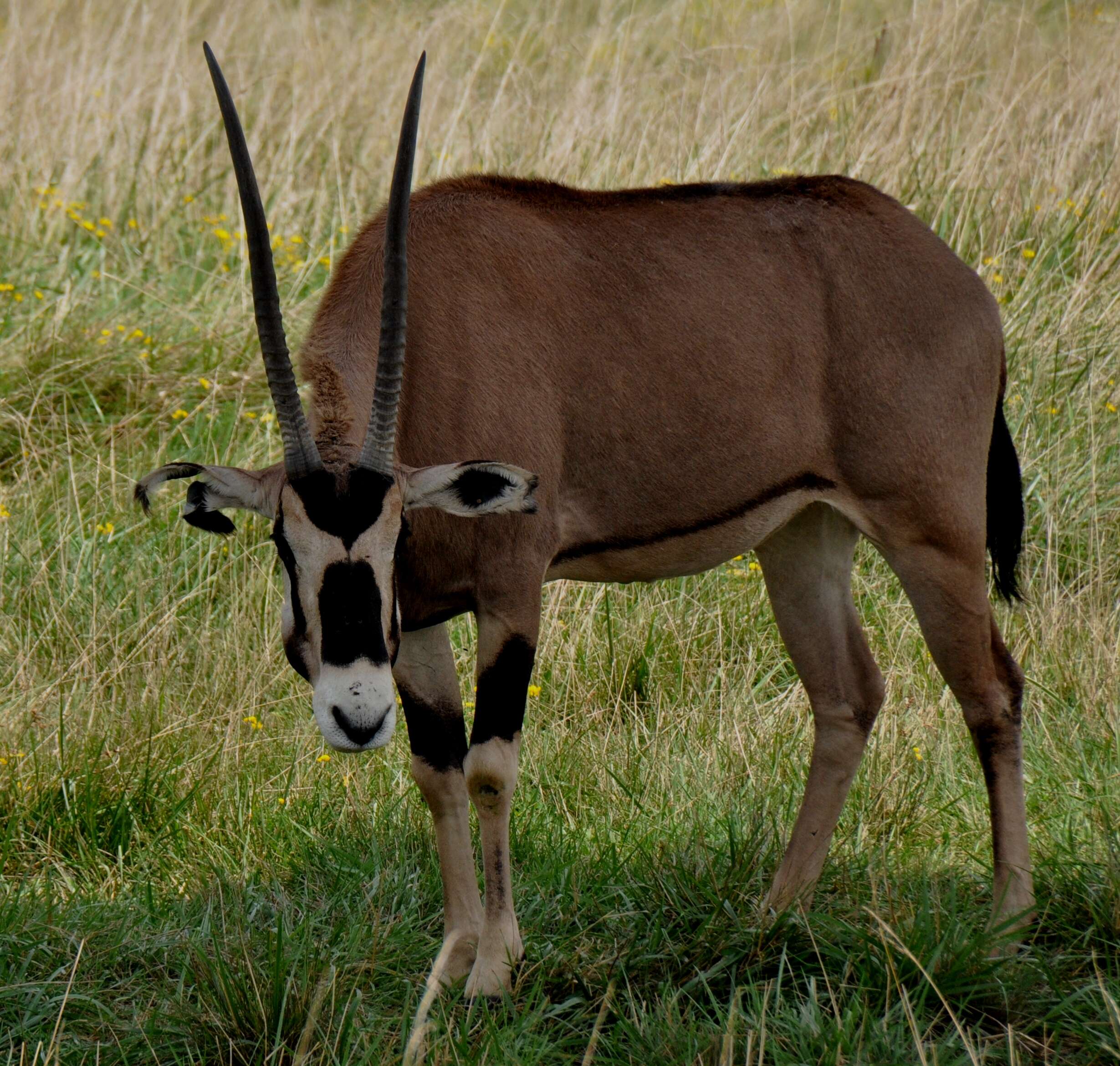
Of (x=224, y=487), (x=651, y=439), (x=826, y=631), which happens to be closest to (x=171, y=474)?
(x=224, y=487)

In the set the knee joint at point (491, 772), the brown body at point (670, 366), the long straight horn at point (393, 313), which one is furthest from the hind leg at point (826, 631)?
the long straight horn at point (393, 313)

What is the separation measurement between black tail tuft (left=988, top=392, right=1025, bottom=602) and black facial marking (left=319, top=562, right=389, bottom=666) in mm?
2378

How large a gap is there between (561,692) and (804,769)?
0.98m

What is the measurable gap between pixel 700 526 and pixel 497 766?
915 mm

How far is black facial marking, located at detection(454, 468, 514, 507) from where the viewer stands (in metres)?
3.44

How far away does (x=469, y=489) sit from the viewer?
11.4 feet

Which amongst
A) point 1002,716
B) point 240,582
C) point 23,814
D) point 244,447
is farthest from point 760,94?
point 23,814

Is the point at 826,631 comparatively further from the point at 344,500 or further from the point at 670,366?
the point at 344,500

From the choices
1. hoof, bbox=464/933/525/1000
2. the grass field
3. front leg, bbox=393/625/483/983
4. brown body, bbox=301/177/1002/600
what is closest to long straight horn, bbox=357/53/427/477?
brown body, bbox=301/177/1002/600

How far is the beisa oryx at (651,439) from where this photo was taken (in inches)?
149

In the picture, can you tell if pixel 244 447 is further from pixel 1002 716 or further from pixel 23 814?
pixel 1002 716

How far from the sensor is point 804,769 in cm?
502

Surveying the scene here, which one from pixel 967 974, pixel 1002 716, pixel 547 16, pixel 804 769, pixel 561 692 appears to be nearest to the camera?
pixel 967 974

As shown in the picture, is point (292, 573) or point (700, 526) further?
point (700, 526)
